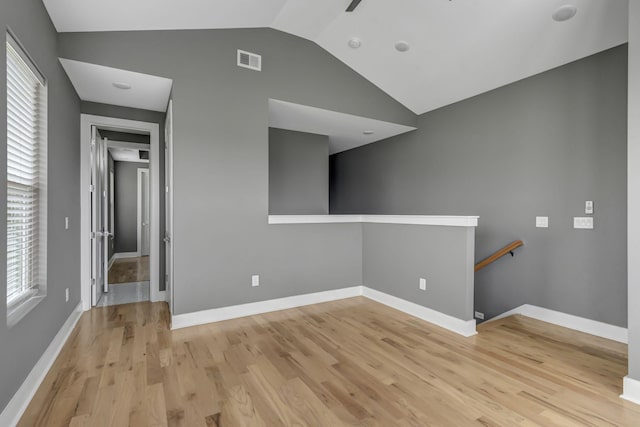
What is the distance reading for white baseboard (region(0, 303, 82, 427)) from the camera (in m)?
1.72

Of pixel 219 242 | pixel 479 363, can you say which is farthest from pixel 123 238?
pixel 479 363

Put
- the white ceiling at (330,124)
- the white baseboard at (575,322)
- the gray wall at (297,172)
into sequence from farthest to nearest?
the gray wall at (297,172)
the white ceiling at (330,124)
the white baseboard at (575,322)

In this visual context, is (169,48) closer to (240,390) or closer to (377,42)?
(377,42)

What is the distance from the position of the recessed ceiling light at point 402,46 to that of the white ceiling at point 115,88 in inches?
98.3

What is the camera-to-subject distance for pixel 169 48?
3.15m

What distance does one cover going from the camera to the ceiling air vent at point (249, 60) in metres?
3.50

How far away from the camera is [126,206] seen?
27.9 feet

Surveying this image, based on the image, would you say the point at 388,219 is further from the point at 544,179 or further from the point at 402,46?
the point at 402,46

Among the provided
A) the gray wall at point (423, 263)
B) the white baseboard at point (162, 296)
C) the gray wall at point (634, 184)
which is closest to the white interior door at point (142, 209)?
the white baseboard at point (162, 296)

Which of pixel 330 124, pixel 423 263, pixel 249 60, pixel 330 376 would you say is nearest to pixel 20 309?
pixel 330 376

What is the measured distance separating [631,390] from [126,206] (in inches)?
382

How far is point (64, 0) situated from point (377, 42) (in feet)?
9.56

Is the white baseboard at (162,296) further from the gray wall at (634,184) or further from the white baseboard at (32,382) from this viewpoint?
the gray wall at (634,184)

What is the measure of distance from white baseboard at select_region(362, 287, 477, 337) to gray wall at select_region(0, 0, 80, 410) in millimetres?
3301
